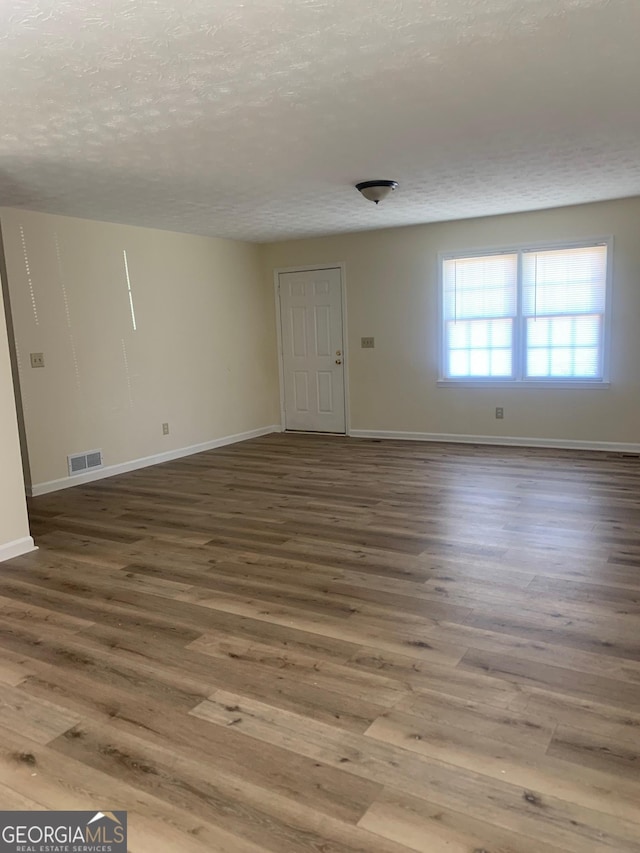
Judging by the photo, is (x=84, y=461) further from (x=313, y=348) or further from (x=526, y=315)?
(x=526, y=315)

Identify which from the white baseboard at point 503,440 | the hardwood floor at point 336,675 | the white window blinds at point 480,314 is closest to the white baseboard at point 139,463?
the hardwood floor at point 336,675

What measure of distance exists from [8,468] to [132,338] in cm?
263

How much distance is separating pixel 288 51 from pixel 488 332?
4.77m

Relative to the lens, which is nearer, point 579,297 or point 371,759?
point 371,759

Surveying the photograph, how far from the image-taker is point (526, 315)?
6.53m

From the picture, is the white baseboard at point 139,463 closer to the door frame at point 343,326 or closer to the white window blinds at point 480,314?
the door frame at point 343,326

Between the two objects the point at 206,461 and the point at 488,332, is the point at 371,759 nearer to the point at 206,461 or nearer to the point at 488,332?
the point at 206,461

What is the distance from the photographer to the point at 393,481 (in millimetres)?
5398

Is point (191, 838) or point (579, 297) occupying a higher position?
point (579, 297)

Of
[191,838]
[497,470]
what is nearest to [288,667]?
[191,838]

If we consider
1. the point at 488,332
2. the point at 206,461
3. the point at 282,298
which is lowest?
the point at 206,461

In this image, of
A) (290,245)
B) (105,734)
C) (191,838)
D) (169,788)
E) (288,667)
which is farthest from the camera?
(290,245)

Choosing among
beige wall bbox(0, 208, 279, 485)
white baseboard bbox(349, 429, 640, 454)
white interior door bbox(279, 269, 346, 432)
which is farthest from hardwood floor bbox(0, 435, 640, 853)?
white interior door bbox(279, 269, 346, 432)


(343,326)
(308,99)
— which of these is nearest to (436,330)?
(343,326)
